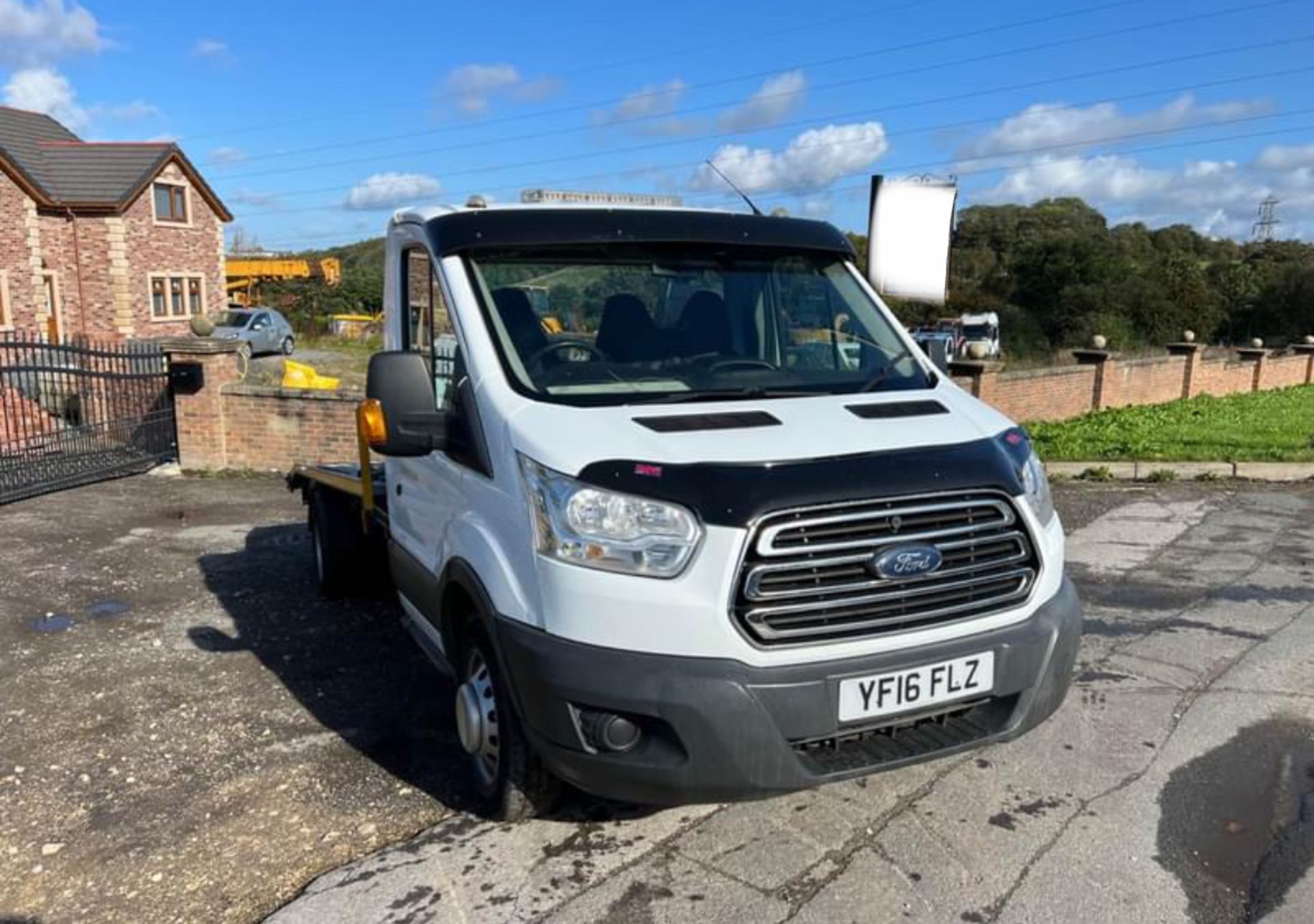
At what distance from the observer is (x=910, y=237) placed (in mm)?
7656

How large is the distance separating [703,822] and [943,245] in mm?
5666

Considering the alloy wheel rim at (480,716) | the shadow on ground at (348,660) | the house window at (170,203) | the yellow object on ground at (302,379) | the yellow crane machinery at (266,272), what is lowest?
the shadow on ground at (348,660)

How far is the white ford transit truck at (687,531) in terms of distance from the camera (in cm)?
279

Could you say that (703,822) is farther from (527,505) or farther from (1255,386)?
(1255,386)

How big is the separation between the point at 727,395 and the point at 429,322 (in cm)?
138

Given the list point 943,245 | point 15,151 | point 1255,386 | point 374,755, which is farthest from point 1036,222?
point 374,755

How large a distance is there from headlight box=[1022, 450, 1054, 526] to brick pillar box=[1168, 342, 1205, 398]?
19620 mm

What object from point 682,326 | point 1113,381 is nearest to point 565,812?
point 682,326

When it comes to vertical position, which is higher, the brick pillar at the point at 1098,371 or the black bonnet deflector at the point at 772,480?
the black bonnet deflector at the point at 772,480

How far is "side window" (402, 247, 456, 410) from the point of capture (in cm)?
382

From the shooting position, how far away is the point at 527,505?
296cm

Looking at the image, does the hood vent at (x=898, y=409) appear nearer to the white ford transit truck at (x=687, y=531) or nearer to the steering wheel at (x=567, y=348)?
the white ford transit truck at (x=687, y=531)

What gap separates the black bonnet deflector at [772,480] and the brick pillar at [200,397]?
9832 mm

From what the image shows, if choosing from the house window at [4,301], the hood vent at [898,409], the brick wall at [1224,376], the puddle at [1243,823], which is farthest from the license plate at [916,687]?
the house window at [4,301]
